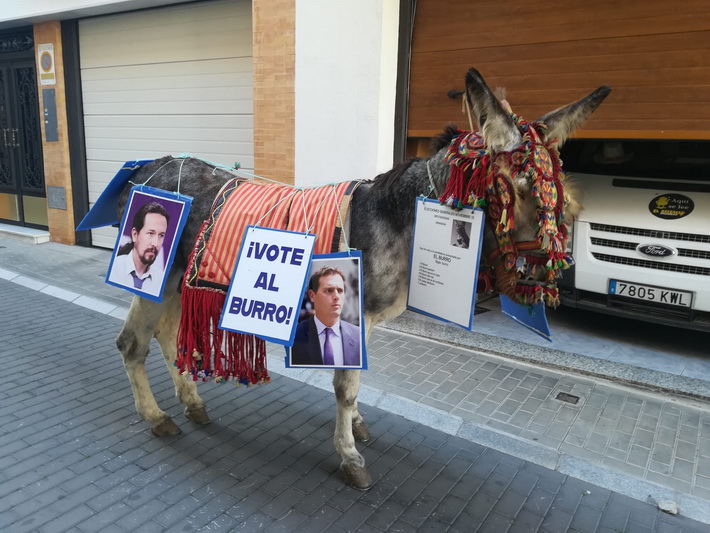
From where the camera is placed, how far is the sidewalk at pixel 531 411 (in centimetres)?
349

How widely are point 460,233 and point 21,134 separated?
10.8 metres

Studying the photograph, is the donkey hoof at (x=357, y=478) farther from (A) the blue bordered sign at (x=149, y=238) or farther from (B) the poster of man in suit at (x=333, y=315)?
(A) the blue bordered sign at (x=149, y=238)

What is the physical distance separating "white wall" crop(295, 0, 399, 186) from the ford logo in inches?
109

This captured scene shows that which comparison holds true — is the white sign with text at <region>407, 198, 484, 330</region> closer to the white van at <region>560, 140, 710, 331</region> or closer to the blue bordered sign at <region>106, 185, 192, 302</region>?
the blue bordered sign at <region>106, 185, 192, 302</region>

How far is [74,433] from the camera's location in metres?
3.75

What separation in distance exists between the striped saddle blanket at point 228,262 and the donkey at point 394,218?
0.56ft

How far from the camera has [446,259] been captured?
9.05 ft

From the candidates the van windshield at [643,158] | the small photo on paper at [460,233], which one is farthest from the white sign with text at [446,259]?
the van windshield at [643,158]

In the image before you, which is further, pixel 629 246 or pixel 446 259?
pixel 629 246


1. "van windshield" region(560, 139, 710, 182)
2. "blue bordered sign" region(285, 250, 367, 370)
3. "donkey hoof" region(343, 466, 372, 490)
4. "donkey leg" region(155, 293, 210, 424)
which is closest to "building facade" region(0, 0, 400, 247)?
"van windshield" region(560, 139, 710, 182)

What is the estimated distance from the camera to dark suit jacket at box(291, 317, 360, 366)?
2896mm

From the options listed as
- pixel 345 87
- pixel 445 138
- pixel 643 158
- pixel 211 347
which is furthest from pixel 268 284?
pixel 643 158

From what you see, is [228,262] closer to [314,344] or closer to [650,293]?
[314,344]

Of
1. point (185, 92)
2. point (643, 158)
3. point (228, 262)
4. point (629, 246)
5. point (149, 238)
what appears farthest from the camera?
point (185, 92)
